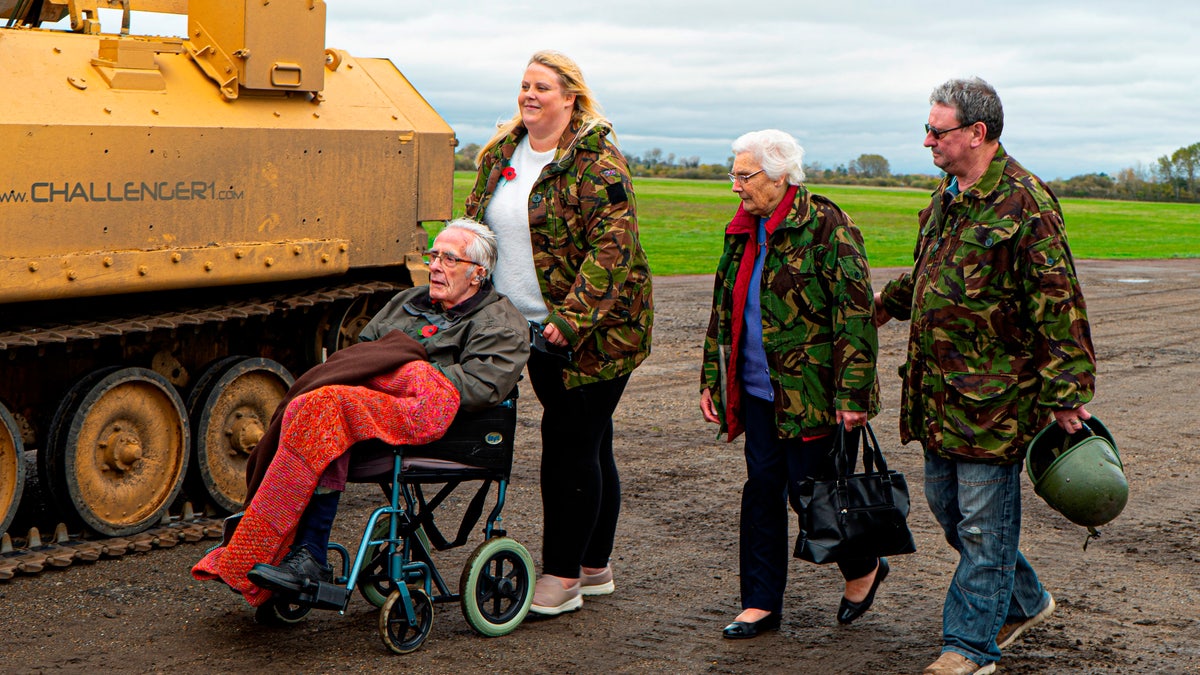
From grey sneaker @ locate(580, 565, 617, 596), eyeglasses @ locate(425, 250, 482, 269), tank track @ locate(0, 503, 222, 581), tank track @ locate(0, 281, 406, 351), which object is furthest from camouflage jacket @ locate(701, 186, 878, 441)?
tank track @ locate(0, 503, 222, 581)

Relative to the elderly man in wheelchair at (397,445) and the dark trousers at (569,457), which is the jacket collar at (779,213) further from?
the elderly man in wheelchair at (397,445)

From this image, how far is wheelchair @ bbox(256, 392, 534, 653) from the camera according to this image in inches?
193

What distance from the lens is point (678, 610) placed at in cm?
562

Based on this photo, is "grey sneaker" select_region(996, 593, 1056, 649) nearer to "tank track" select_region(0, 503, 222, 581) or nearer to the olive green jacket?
the olive green jacket

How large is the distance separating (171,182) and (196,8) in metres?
1.12

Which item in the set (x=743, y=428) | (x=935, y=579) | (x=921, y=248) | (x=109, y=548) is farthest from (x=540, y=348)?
(x=109, y=548)

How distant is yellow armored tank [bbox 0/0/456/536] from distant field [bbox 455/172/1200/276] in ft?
47.9

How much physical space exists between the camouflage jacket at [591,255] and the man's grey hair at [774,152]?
481mm

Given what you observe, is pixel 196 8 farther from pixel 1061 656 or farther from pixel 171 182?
pixel 1061 656

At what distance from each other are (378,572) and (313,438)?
914 mm

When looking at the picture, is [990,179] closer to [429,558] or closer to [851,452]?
[851,452]

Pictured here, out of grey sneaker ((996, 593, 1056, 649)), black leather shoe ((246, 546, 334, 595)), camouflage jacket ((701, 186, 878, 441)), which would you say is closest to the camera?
black leather shoe ((246, 546, 334, 595))

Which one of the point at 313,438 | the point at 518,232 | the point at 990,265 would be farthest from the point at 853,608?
the point at 313,438

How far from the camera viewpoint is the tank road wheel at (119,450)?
657 cm
